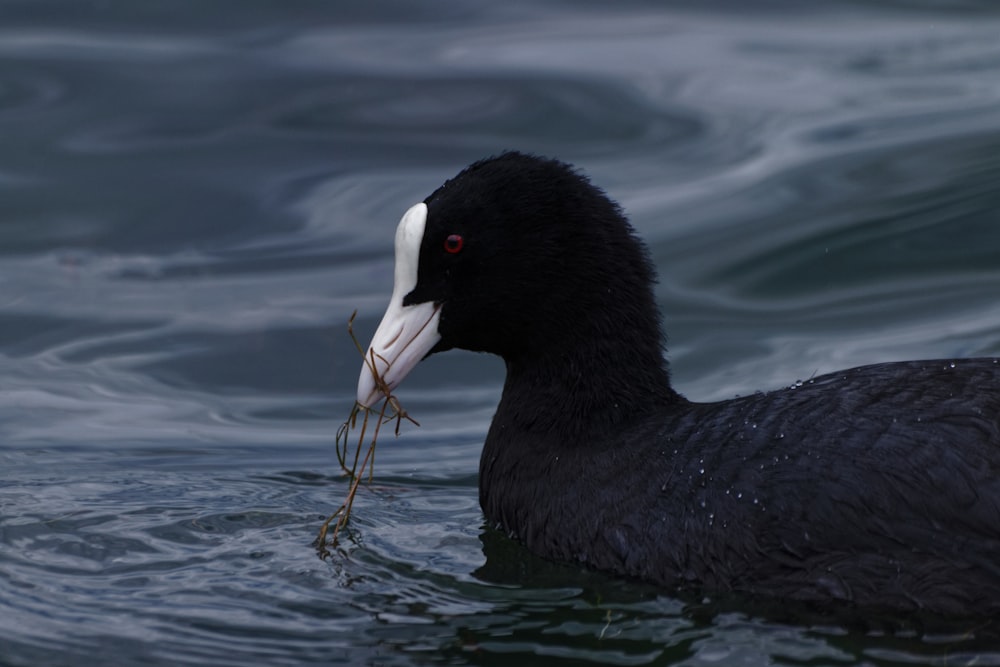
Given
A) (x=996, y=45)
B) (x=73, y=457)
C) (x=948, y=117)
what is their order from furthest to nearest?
(x=996, y=45)
(x=948, y=117)
(x=73, y=457)

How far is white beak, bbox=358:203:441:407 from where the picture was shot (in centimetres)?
540

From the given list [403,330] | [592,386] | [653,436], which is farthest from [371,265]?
[653,436]

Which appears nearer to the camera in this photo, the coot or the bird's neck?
the coot

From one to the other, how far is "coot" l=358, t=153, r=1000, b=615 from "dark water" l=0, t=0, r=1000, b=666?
155 mm

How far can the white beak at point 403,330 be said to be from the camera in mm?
5402

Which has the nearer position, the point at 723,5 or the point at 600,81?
the point at 600,81

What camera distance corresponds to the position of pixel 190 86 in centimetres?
1050

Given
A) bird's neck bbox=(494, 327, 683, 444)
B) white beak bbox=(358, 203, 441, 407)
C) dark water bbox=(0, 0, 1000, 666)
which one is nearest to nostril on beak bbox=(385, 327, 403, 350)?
white beak bbox=(358, 203, 441, 407)

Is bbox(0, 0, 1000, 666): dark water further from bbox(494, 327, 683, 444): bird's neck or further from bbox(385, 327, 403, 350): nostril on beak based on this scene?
bbox(385, 327, 403, 350): nostril on beak

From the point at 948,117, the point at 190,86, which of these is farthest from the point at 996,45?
the point at 190,86

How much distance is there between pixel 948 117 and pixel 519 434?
18.5 ft

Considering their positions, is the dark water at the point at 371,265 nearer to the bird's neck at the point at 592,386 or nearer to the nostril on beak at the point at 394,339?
the bird's neck at the point at 592,386

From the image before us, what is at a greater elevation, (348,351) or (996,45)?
(996,45)

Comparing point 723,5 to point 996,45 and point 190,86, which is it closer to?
point 996,45
